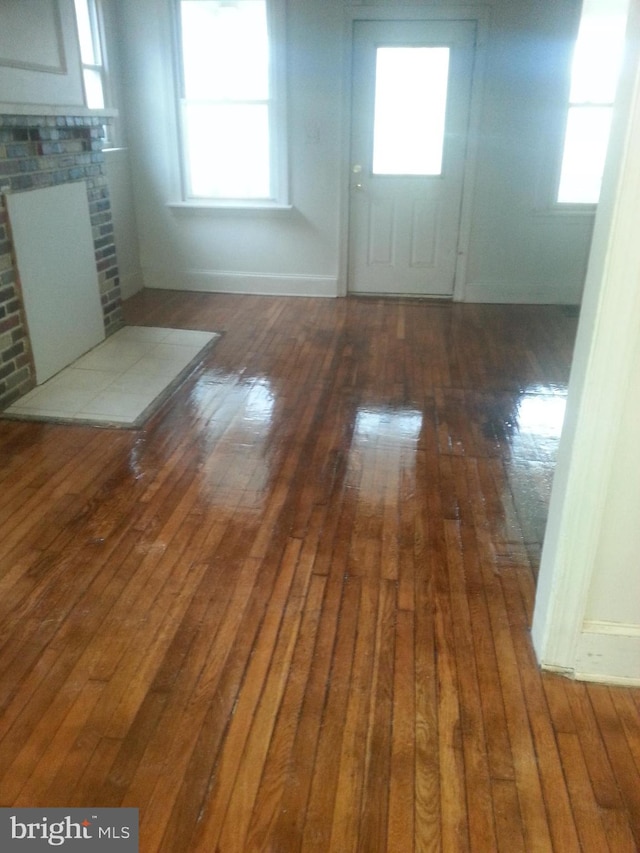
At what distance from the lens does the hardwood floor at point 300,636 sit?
1.42m

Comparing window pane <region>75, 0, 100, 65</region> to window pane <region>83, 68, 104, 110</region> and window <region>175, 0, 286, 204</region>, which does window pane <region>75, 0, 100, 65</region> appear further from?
window <region>175, 0, 286, 204</region>

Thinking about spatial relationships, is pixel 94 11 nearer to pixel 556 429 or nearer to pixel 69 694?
pixel 556 429

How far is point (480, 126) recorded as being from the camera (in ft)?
15.8

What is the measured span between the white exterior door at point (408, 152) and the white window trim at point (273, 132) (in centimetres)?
52

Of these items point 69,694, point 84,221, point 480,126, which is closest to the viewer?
point 69,694

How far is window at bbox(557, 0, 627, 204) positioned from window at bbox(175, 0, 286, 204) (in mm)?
2084

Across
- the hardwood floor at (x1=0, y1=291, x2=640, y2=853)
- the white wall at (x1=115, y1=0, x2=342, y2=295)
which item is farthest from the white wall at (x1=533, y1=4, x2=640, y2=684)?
the white wall at (x1=115, y1=0, x2=342, y2=295)

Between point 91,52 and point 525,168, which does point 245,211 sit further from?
point 525,168

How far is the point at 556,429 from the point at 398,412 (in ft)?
2.48

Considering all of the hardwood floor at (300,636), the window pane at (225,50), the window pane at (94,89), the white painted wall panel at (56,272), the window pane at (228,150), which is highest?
the window pane at (225,50)

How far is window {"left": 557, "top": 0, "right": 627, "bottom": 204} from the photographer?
175 inches

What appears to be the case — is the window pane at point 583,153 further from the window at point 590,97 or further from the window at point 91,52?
the window at point 91,52

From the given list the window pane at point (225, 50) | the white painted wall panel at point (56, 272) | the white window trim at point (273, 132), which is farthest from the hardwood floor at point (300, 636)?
the window pane at point (225, 50)

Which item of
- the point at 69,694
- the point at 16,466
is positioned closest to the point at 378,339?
the point at 16,466
